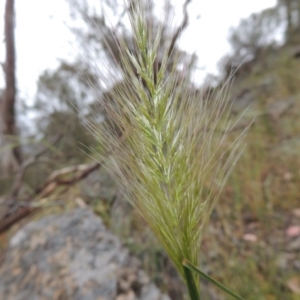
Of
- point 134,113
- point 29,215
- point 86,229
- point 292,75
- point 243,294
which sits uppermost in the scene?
point 292,75

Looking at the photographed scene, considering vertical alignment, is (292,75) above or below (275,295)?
above

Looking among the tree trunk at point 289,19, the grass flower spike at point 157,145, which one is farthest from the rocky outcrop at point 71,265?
the tree trunk at point 289,19

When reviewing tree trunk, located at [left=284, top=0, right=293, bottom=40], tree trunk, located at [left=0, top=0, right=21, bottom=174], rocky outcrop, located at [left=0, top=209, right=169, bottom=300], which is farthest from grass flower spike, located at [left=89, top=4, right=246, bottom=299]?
tree trunk, located at [left=284, top=0, right=293, bottom=40]

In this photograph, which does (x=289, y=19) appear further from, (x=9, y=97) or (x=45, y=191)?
(x=45, y=191)

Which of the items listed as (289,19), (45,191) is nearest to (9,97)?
(45,191)

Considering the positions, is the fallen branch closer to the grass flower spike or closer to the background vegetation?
the background vegetation

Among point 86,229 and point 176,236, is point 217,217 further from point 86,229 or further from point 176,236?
point 176,236

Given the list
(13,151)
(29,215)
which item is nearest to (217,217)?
(29,215)

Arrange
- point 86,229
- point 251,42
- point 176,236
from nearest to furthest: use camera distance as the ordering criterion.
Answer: point 176,236, point 86,229, point 251,42
